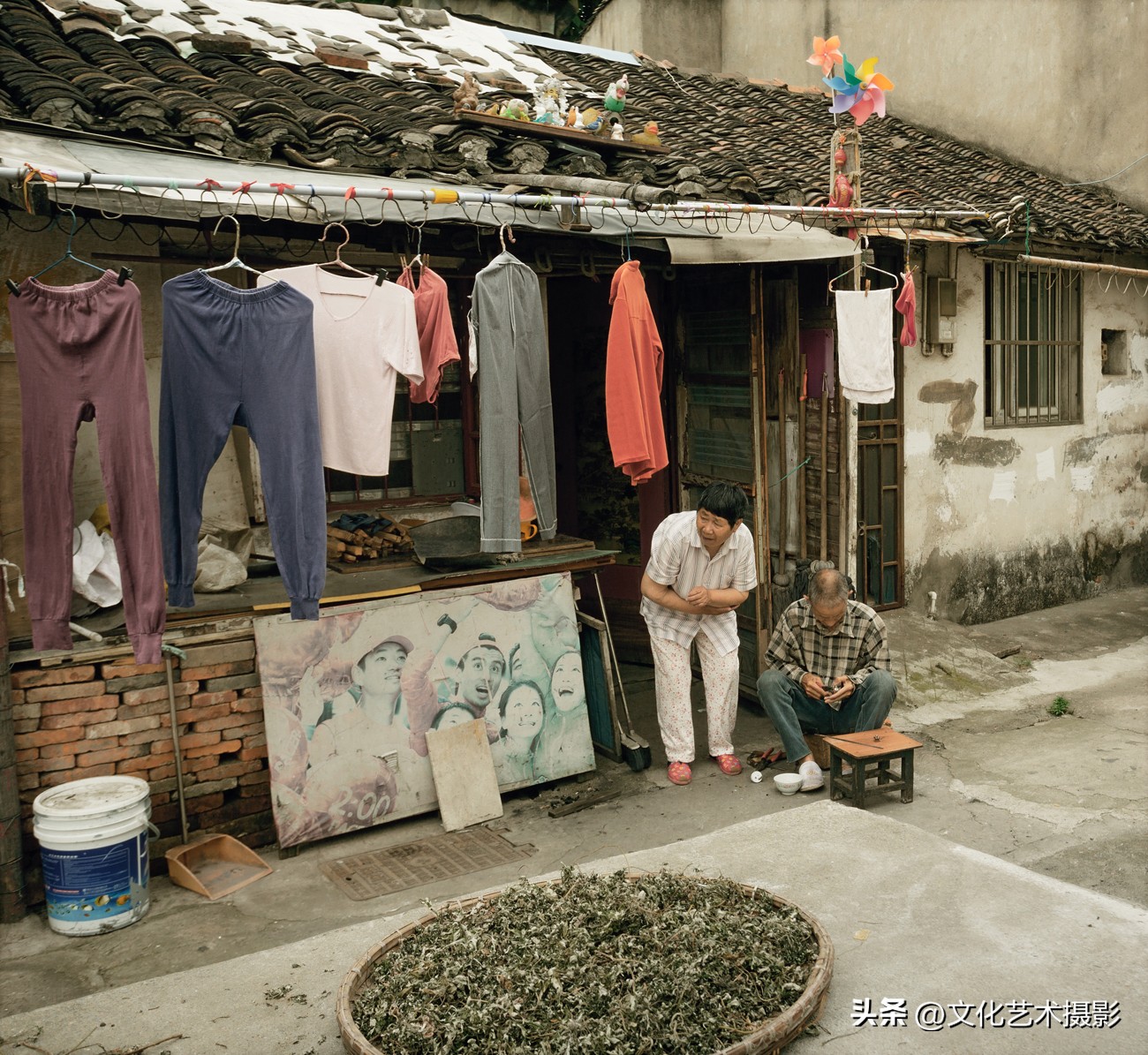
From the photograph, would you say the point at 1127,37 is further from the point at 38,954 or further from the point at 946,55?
the point at 38,954

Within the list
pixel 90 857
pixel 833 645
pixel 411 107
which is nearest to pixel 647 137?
pixel 411 107

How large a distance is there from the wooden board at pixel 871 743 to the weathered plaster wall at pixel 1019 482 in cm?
301

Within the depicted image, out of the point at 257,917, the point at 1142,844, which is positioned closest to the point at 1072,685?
the point at 1142,844

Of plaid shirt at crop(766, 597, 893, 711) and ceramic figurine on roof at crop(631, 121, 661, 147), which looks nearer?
plaid shirt at crop(766, 597, 893, 711)

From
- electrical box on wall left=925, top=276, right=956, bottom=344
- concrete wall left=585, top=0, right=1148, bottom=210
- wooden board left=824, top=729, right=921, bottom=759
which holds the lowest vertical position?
wooden board left=824, top=729, right=921, bottom=759

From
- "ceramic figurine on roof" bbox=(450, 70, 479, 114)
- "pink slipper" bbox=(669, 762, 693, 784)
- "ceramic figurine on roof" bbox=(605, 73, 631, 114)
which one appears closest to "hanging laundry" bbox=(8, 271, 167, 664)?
"pink slipper" bbox=(669, 762, 693, 784)

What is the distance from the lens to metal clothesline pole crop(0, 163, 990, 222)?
440 centimetres

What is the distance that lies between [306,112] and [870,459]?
4916 mm

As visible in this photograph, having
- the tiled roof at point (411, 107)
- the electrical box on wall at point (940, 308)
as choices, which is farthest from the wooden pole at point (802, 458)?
the electrical box on wall at point (940, 308)

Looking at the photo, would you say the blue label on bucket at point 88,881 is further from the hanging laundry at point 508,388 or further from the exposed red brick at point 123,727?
the hanging laundry at point 508,388

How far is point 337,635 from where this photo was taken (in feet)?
19.8

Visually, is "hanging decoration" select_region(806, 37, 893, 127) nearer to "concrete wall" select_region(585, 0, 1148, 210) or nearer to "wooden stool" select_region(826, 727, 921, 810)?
"wooden stool" select_region(826, 727, 921, 810)

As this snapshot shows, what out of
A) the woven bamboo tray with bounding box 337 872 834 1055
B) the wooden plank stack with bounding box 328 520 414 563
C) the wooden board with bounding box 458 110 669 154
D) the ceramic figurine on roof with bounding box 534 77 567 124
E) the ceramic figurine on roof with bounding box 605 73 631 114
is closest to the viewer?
the woven bamboo tray with bounding box 337 872 834 1055

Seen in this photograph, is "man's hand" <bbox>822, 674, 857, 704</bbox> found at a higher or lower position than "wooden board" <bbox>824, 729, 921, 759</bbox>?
higher
